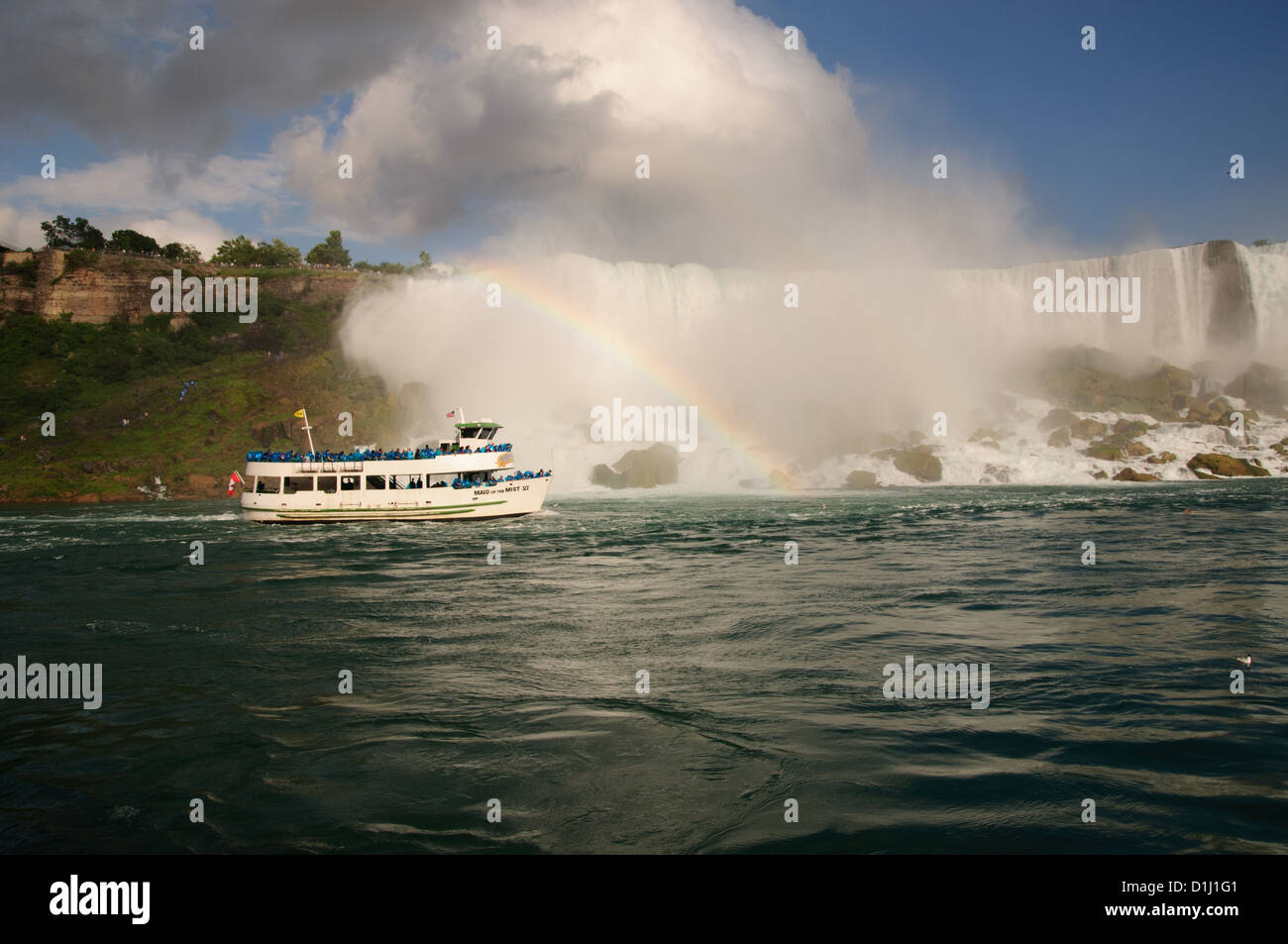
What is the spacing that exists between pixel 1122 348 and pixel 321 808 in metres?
77.9

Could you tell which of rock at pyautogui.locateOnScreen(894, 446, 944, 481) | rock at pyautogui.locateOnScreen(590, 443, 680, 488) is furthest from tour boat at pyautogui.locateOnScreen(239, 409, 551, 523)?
rock at pyautogui.locateOnScreen(894, 446, 944, 481)

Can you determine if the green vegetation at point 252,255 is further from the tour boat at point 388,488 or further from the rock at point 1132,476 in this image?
the rock at point 1132,476

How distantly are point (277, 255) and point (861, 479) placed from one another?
9802 centimetres

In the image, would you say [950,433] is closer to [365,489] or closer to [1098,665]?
[365,489]

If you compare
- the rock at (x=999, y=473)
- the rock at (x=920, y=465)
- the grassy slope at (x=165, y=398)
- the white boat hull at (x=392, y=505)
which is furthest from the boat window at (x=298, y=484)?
the rock at (x=999, y=473)

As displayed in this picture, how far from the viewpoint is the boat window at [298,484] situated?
34.3m

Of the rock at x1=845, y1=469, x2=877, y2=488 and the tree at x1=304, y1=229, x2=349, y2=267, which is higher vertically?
the tree at x1=304, y1=229, x2=349, y2=267

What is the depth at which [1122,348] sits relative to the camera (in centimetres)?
6762

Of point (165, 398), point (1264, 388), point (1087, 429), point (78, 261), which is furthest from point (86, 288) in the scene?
point (1264, 388)

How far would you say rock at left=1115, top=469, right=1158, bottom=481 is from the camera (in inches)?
1873

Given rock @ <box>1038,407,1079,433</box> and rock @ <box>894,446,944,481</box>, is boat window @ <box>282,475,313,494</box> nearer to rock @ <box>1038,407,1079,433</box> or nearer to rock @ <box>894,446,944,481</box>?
rock @ <box>894,446,944,481</box>

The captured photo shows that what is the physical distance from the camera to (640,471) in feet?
168

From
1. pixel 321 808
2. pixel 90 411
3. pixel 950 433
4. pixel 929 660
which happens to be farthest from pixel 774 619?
pixel 90 411

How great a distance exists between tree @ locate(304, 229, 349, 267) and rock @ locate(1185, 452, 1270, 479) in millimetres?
115056
